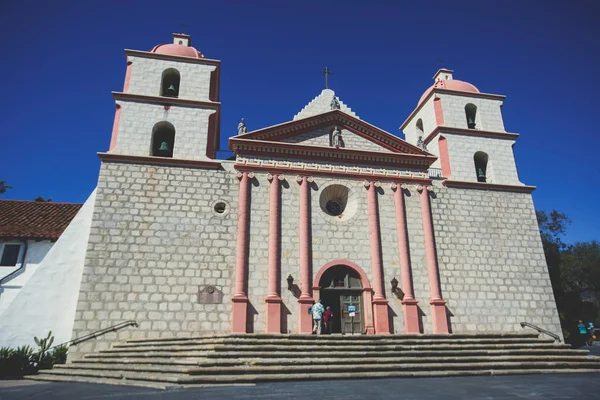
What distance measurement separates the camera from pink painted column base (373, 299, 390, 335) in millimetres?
14305

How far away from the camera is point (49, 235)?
16.5m

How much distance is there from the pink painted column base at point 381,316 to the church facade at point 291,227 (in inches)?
1.4

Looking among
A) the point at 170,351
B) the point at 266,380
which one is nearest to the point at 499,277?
the point at 266,380

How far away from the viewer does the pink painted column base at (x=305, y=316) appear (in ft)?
45.0

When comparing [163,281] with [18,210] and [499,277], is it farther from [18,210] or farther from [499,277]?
[499,277]

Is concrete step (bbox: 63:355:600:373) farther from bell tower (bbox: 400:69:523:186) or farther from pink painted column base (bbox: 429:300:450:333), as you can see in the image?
bell tower (bbox: 400:69:523:186)

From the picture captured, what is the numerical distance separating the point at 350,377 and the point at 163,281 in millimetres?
6949

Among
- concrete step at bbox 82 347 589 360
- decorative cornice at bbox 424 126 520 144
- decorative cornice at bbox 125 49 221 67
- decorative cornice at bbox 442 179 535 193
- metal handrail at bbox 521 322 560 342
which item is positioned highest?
decorative cornice at bbox 125 49 221 67

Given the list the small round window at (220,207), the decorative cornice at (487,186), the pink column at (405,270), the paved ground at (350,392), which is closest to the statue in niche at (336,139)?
the pink column at (405,270)

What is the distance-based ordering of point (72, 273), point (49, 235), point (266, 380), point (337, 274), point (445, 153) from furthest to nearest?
point (445, 153) → point (49, 235) → point (337, 274) → point (72, 273) → point (266, 380)

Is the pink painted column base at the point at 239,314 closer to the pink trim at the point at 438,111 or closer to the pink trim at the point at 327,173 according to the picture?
the pink trim at the point at 327,173

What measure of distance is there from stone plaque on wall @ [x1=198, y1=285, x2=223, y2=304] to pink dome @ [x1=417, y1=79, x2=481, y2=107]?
1310 centimetres

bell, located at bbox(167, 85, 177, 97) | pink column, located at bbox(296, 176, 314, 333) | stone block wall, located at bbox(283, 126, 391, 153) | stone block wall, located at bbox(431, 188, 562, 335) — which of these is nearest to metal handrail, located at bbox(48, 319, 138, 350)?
pink column, located at bbox(296, 176, 314, 333)

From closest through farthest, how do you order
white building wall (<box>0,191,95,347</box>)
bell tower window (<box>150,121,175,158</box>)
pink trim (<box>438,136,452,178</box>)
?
white building wall (<box>0,191,95,347</box>) → bell tower window (<box>150,121,175,158</box>) → pink trim (<box>438,136,452,178</box>)
